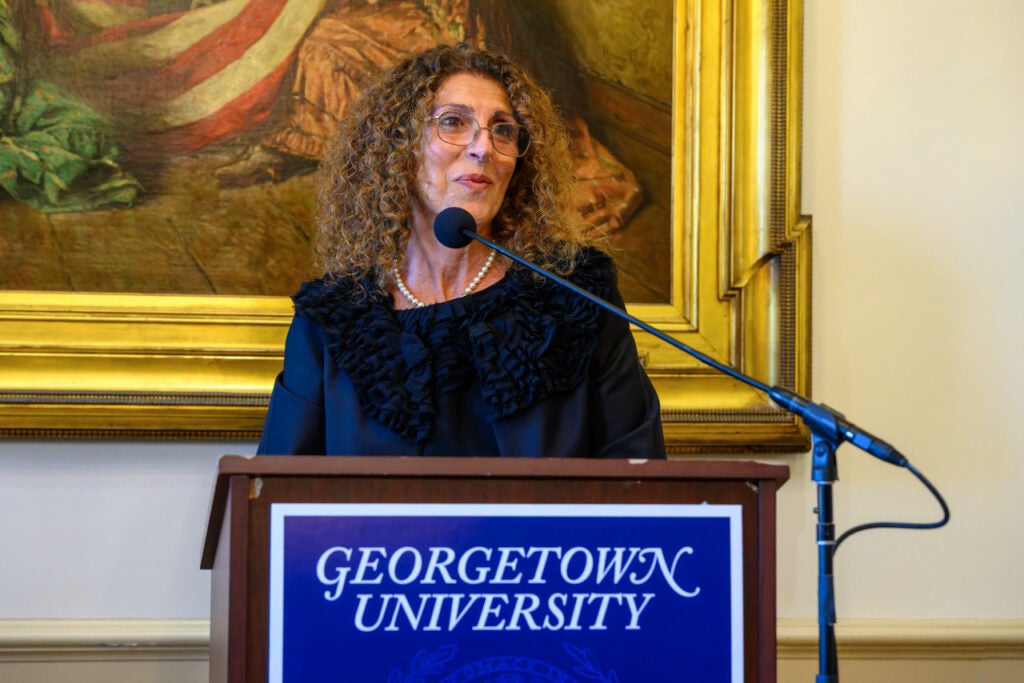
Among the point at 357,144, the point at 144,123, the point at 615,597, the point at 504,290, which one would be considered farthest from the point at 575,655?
the point at 144,123

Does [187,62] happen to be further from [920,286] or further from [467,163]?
[920,286]

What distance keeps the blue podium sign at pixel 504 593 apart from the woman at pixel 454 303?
66 centimetres

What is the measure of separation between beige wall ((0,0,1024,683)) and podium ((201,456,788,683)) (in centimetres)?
143

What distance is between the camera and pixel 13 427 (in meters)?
2.48

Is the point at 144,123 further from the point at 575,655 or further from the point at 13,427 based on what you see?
the point at 575,655

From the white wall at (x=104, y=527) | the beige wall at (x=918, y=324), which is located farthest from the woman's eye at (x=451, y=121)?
the beige wall at (x=918, y=324)

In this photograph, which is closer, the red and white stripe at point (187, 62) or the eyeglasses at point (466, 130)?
the eyeglasses at point (466, 130)

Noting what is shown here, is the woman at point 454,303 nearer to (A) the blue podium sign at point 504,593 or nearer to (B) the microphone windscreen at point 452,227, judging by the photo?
(B) the microphone windscreen at point 452,227

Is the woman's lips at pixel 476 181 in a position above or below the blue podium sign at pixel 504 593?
above

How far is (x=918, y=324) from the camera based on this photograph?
2857mm

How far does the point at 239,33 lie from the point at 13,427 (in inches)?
38.4

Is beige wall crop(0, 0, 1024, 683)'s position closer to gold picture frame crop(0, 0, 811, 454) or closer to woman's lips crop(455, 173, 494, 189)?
gold picture frame crop(0, 0, 811, 454)

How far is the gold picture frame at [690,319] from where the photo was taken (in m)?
2.52

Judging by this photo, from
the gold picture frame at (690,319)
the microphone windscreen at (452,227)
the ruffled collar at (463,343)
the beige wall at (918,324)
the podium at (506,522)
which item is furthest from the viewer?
the beige wall at (918,324)
